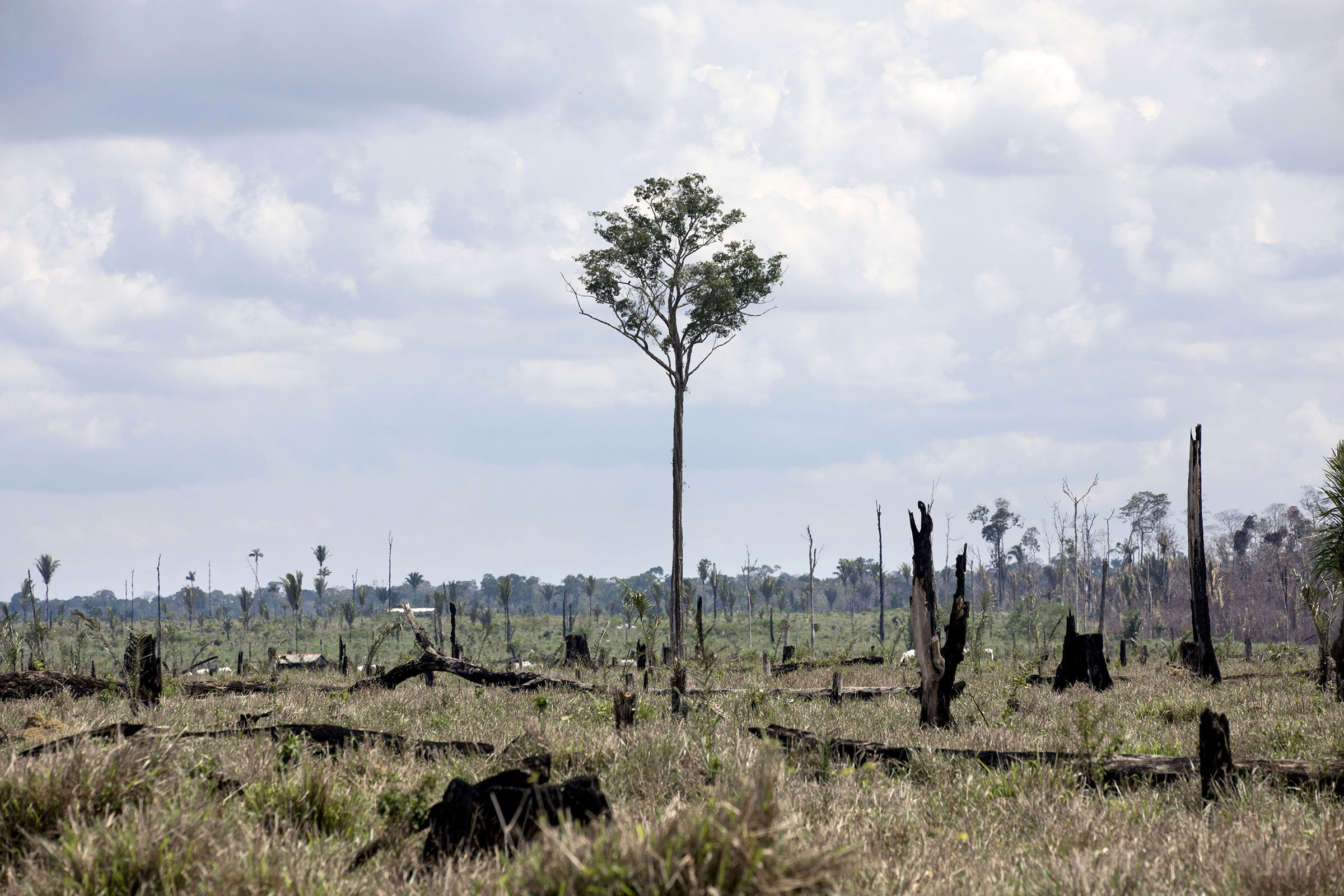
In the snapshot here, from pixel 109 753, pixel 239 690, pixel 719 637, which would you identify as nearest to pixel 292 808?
pixel 109 753

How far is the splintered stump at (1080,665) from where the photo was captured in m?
16.1

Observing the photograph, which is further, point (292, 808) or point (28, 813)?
point (292, 808)

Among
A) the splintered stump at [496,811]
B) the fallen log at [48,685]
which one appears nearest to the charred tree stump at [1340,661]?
the splintered stump at [496,811]

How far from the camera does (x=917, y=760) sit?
22.4ft

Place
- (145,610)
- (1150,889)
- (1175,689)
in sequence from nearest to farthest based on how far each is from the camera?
(1150,889), (1175,689), (145,610)

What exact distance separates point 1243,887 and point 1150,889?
17.4 inches

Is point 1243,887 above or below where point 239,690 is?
above

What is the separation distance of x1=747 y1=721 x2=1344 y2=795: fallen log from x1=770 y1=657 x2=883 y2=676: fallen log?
1248cm

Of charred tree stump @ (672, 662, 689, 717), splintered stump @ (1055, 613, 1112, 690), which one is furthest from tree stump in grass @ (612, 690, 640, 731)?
splintered stump @ (1055, 613, 1112, 690)

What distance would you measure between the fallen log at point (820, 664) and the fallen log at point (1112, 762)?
40.9 feet

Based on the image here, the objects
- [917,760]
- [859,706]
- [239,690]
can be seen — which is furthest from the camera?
[239,690]

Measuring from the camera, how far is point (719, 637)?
63.8 meters

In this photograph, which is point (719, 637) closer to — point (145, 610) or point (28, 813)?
point (28, 813)

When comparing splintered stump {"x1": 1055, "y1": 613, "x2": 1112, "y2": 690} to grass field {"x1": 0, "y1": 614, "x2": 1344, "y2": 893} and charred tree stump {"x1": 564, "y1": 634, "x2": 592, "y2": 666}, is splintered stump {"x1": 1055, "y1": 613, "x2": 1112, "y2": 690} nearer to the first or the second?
grass field {"x1": 0, "y1": 614, "x2": 1344, "y2": 893}
